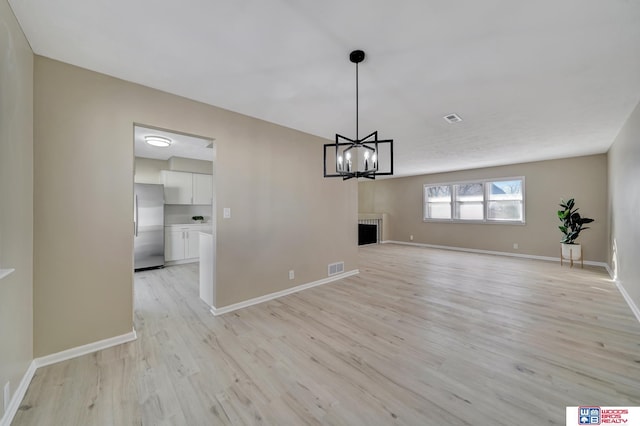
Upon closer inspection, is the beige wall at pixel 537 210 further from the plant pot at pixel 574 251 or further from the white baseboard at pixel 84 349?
the white baseboard at pixel 84 349

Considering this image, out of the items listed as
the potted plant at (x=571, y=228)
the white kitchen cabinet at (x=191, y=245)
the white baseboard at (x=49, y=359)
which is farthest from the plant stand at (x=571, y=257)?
the white kitchen cabinet at (x=191, y=245)

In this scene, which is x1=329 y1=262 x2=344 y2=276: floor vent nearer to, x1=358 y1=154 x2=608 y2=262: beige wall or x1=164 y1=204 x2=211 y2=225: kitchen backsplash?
x1=164 y1=204 x2=211 y2=225: kitchen backsplash

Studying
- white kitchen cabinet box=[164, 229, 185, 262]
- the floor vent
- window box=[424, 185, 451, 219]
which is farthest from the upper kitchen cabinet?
window box=[424, 185, 451, 219]

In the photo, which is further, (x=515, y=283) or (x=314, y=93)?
(x=515, y=283)

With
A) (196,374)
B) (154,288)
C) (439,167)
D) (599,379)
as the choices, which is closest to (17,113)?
(196,374)

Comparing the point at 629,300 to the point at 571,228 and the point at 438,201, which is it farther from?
the point at 438,201

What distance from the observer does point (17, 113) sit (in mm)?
1737

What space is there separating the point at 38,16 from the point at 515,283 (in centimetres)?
648

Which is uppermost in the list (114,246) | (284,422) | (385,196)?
(385,196)

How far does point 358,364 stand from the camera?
204cm

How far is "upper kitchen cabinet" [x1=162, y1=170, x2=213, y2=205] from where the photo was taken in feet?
18.8

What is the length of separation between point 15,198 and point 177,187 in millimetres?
4339

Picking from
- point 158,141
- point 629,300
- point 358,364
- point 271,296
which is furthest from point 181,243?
point 629,300

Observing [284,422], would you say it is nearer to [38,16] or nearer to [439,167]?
[38,16]
